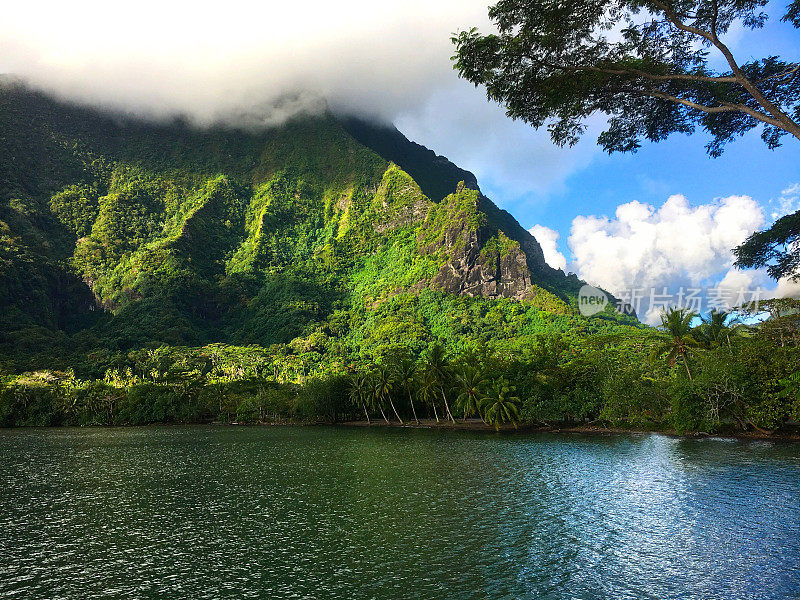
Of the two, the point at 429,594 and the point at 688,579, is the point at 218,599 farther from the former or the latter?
the point at 688,579

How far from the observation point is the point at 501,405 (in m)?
72.9

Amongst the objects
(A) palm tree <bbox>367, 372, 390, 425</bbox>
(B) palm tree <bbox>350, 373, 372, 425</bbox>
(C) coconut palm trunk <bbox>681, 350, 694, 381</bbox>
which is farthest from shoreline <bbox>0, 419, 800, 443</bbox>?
(C) coconut palm trunk <bbox>681, 350, 694, 381</bbox>

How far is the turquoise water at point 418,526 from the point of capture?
17.9 m

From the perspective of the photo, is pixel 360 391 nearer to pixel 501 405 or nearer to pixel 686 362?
pixel 501 405

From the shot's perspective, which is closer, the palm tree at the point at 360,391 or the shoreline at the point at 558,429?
the shoreline at the point at 558,429

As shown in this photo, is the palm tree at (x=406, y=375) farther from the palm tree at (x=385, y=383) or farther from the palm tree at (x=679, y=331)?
the palm tree at (x=679, y=331)

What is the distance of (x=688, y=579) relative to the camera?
58.3 ft

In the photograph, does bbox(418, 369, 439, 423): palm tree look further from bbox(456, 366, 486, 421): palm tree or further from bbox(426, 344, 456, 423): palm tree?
bbox(456, 366, 486, 421): palm tree

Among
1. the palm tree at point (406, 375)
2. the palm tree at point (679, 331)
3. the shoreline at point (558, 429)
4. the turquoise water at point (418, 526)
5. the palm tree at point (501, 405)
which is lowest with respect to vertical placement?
the turquoise water at point (418, 526)

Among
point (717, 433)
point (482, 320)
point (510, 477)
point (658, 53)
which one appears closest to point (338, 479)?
point (510, 477)

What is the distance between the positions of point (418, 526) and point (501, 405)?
49850mm

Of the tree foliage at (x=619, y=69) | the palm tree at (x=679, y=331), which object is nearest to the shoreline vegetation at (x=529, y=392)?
the palm tree at (x=679, y=331)

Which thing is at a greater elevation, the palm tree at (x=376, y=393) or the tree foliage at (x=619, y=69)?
the tree foliage at (x=619, y=69)

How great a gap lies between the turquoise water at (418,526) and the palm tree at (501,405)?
22352mm
